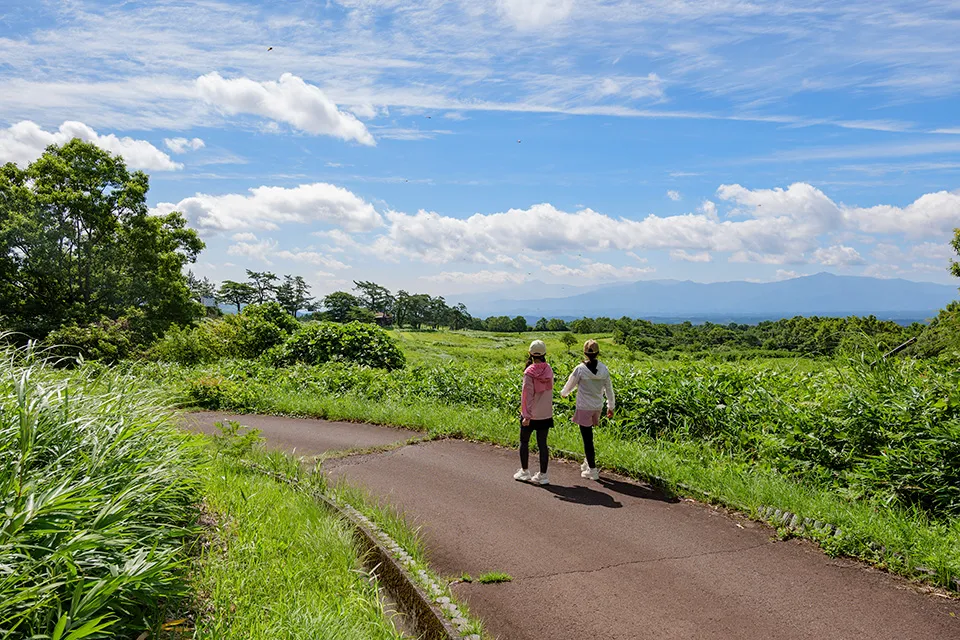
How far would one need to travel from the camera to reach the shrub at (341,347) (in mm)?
20891

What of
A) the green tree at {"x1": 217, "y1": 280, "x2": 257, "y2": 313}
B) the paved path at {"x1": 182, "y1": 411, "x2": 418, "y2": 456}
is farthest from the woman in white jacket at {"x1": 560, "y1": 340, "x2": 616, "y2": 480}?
→ the green tree at {"x1": 217, "y1": 280, "x2": 257, "y2": 313}

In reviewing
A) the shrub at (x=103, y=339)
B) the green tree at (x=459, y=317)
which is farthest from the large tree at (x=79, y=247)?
the green tree at (x=459, y=317)

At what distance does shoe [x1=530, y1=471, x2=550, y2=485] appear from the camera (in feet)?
25.9

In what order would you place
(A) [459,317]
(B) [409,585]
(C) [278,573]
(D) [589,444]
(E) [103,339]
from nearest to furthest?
(C) [278,573] < (B) [409,585] < (D) [589,444] < (E) [103,339] < (A) [459,317]

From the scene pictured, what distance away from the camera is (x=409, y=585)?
4.94 m

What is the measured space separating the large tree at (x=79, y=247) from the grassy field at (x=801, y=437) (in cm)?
2833

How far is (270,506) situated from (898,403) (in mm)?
7163

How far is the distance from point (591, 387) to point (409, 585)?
13.4 ft

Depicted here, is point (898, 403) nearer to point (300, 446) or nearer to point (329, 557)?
point (329, 557)

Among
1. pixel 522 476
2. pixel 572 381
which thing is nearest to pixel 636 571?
pixel 522 476

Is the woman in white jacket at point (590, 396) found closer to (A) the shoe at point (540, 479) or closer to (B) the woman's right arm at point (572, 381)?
(B) the woman's right arm at point (572, 381)

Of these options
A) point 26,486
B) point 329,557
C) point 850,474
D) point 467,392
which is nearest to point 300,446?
point 467,392

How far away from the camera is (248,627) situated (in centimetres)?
381

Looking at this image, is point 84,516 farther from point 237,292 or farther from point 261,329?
point 237,292
